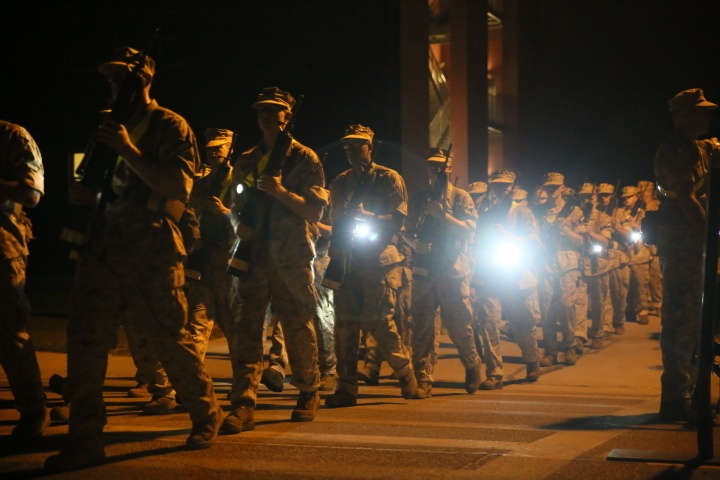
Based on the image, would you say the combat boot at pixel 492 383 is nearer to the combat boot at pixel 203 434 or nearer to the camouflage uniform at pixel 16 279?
the combat boot at pixel 203 434

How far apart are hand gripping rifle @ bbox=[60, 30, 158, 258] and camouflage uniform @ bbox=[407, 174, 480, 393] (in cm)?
441

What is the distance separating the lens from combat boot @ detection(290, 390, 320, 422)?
26.1ft

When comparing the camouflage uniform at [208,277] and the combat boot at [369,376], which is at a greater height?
the camouflage uniform at [208,277]

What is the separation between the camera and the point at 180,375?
6562 millimetres

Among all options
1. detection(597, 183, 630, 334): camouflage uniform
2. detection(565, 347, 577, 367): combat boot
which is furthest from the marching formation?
detection(597, 183, 630, 334): camouflage uniform

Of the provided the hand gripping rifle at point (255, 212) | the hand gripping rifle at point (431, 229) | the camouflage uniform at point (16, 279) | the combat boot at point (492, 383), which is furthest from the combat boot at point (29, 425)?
the combat boot at point (492, 383)

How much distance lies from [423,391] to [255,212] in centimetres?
288

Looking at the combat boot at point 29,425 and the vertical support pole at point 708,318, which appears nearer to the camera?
the vertical support pole at point 708,318

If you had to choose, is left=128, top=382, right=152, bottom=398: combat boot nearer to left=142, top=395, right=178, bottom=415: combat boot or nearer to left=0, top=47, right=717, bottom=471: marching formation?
left=0, top=47, right=717, bottom=471: marching formation

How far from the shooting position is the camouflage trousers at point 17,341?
6.98 m

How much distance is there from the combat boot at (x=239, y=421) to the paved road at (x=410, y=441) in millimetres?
87

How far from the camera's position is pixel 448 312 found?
1048 cm

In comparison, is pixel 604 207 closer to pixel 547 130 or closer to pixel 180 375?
pixel 180 375

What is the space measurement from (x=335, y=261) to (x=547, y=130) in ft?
84.9
